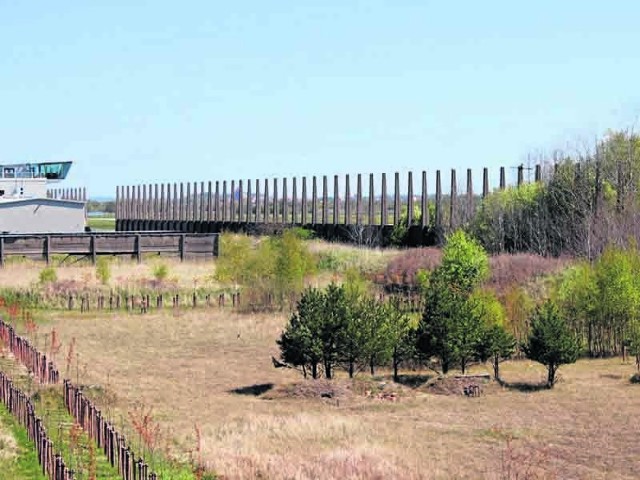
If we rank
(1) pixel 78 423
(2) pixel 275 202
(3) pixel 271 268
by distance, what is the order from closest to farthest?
(1) pixel 78 423 → (3) pixel 271 268 → (2) pixel 275 202

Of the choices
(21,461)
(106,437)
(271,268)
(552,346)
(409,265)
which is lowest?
(21,461)

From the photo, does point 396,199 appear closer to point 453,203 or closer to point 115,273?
point 453,203

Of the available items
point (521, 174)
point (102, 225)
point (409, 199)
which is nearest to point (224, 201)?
point (409, 199)

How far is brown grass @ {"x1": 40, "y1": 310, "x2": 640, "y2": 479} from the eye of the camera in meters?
18.7

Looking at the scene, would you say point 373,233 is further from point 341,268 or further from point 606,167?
point 606,167

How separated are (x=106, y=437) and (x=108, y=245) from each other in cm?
4221

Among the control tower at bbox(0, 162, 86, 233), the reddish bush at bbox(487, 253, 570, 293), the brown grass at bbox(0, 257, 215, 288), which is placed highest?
the control tower at bbox(0, 162, 86, 233)

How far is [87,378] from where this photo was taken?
2716 centimetres

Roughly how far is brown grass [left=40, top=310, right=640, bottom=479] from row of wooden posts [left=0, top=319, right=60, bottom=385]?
1249 mm

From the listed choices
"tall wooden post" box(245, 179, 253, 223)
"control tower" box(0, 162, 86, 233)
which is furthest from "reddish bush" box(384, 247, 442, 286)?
"tall wooden post" box(245, 179, 253, 223)

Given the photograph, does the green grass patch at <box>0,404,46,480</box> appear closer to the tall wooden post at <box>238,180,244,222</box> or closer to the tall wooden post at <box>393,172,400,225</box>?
the tall wooden post at <box>393,172,400,225</box>

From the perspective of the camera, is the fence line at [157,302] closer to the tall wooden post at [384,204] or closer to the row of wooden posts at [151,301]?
the row of wooden posts at [151,301]

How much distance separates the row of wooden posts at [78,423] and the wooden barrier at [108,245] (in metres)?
31.0

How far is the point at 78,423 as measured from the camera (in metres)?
20.6
